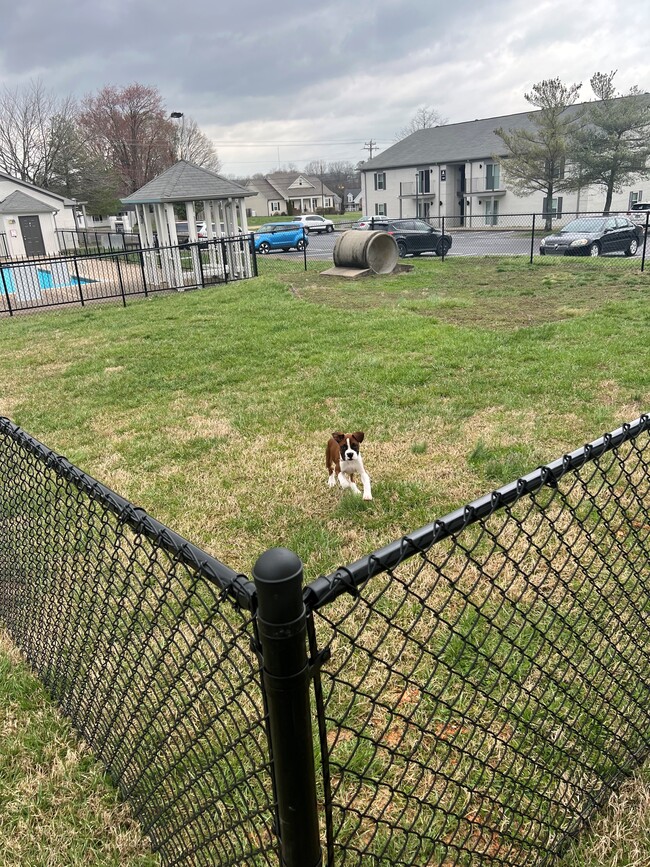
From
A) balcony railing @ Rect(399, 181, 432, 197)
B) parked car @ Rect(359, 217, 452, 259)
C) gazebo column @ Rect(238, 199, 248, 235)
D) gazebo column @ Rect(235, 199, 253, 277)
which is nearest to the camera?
gazebo column @ Rect(235, 199, 253, 277)

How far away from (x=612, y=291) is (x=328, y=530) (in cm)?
993

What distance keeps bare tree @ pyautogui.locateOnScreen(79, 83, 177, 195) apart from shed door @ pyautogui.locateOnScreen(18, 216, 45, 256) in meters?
20.7

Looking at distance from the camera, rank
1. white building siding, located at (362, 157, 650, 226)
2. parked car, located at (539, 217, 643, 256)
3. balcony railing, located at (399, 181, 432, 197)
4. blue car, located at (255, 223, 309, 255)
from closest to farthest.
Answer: parked car, located at (539, 217, 643, 256)
blue car, located at (255, 223, 309, 255)
white building siding, located at (362, 157, 650, 226)
balcony railing, located at (399, 181, 432, 197)

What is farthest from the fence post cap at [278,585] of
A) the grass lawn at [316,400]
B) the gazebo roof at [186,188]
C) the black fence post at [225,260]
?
the gazebo roof at [186,188]

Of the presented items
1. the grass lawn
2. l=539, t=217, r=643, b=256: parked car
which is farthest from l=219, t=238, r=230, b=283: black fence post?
l=539, t=217, r=643, b=256: parked car

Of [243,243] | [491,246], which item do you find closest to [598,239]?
[491,246]

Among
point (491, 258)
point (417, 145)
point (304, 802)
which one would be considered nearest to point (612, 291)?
point (491, 258)

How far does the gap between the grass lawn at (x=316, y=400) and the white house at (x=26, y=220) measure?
61.7 feet

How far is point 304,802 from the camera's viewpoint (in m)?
1.05

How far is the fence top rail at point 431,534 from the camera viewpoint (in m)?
1.06

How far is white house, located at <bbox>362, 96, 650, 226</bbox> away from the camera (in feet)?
123

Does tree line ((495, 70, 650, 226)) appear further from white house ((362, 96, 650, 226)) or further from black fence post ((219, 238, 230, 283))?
black fence post ((219, 238, 230, 283))

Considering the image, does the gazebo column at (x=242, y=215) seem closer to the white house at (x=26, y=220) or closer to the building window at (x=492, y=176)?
the white house at (x=26, y=220)

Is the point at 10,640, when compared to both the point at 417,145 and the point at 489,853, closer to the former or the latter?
the point at 489,853
